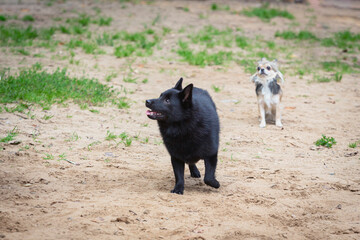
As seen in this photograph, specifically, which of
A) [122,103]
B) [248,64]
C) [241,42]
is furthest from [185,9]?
[122,103]

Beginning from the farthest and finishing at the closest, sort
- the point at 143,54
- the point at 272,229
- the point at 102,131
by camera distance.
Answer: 1. the point at 143,54
2. the point at 102,131
3. the point at 272,229

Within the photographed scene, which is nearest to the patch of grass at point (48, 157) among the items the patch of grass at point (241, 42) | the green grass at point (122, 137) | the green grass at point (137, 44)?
the green grass at point (122, 137)

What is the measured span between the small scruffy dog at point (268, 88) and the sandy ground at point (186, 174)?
0.91 feet

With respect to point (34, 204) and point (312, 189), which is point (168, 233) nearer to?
point (34, 204)

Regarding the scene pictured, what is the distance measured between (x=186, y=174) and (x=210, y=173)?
948mm

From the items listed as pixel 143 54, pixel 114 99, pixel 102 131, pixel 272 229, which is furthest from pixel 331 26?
pixel 272 229

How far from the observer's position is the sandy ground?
4.34 metres

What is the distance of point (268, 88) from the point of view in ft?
26.7

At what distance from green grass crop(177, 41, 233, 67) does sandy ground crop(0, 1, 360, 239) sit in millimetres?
1142

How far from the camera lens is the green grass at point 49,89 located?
25.3 ft

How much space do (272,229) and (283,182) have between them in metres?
1.37

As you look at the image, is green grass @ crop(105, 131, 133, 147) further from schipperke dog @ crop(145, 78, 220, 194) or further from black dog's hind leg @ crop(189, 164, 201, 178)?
schipperke dog @ crop(145, 78, 220, 194)

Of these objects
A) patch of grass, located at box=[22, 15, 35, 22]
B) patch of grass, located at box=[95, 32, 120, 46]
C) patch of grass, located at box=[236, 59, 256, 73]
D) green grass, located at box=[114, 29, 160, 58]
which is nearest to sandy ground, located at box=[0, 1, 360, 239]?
patch of grass, located at box=[236, 59, 256, 73]

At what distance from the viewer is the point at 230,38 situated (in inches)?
543
